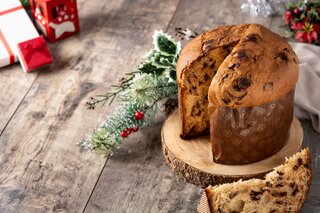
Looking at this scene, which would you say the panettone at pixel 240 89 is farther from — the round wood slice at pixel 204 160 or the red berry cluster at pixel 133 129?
the red berry cluster at pixel 133 129

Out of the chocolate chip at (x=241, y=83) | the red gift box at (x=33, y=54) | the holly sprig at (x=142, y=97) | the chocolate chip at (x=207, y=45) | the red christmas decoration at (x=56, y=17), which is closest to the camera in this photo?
the chocolate chip at (x=241, y=83)

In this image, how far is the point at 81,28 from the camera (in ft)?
11.5

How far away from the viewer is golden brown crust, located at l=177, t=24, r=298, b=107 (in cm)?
225

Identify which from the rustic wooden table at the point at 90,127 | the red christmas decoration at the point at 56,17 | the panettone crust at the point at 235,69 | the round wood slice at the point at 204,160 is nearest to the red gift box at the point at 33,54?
the rustic wooden table at the point at 90,127

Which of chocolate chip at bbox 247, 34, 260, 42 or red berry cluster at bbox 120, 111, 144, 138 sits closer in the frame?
chocolate chip at bbox 247, 34, 260, 42

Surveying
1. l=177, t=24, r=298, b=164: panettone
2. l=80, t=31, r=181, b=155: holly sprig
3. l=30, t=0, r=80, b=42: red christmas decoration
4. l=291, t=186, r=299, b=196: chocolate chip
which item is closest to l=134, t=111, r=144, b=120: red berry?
l=80, t=31, r=181, b=155: holly sprig

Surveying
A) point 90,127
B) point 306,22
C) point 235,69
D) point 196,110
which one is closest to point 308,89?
point 306,22

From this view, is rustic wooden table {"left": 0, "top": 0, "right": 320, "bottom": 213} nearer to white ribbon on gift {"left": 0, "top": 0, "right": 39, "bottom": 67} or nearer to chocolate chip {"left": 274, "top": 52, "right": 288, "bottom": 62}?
white ribbon on gift {"left": 0, "top": 0, "right": 39, "bottom": 67}

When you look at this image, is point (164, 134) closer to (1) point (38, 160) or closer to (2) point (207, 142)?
(2) point (207, 142)

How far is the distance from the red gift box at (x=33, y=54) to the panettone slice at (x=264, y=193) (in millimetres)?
1253

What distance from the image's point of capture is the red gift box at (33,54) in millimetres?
3180

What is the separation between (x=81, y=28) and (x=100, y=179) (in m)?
1.12

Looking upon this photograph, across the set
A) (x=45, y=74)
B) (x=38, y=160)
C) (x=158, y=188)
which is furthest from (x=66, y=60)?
(x=158, y=188)

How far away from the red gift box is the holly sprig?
516 millimetres
